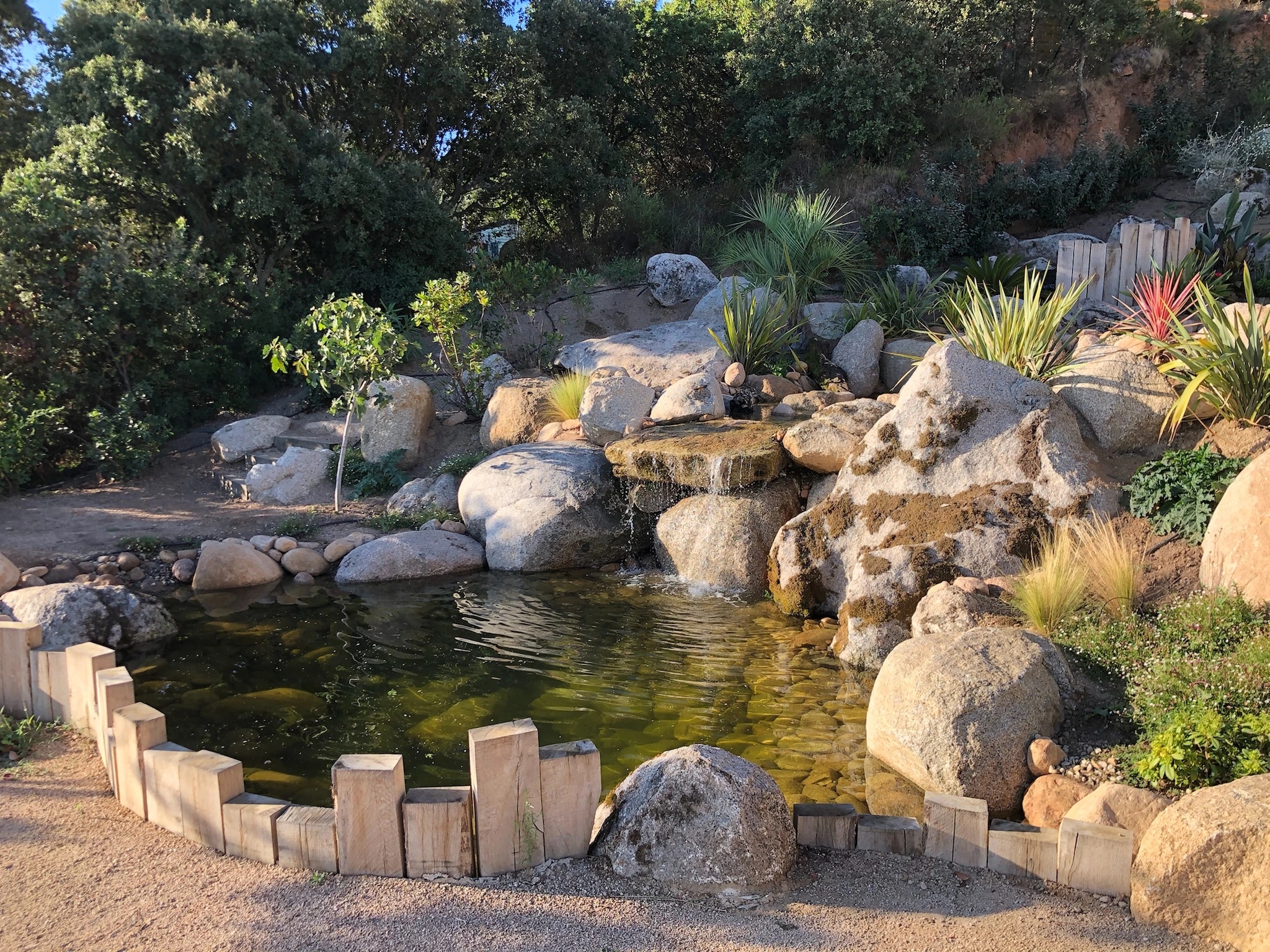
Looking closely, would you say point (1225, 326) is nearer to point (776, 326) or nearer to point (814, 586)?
point (814, 586)

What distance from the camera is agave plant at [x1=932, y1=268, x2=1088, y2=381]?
25.8 feet

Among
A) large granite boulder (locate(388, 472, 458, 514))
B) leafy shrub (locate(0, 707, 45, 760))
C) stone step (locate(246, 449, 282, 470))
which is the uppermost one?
stone step (locate(246, 449, 282, 470))

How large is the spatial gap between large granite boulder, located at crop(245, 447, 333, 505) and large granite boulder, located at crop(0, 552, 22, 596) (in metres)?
2.86

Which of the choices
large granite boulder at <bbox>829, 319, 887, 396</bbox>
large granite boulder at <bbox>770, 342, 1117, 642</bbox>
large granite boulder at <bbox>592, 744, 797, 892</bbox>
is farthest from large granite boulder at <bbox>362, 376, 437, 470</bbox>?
large granite boulder at <bbox>592, 744, 797, 892</bbox>

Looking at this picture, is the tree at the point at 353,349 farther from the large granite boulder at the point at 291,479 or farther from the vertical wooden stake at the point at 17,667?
the vertical wooden stake at the point at 17,667

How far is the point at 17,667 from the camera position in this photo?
470 cm

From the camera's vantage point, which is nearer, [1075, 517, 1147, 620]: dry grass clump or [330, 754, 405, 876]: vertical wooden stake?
[330, 754, 405, 876]: vertical wooden stake

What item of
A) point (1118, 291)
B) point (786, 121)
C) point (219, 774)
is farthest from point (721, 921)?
point (786, 121)

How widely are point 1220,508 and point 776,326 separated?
5.81m

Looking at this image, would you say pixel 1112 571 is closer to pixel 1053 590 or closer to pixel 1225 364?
pixel 1053 590

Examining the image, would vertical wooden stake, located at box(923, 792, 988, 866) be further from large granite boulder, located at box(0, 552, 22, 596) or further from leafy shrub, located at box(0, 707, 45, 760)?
large granite boulder, located at box(0, 552, 22, 596)

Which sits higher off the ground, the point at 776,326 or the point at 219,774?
the point at 776,326

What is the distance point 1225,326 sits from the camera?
6.86 m

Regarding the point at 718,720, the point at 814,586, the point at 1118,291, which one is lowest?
the point at 718,720
